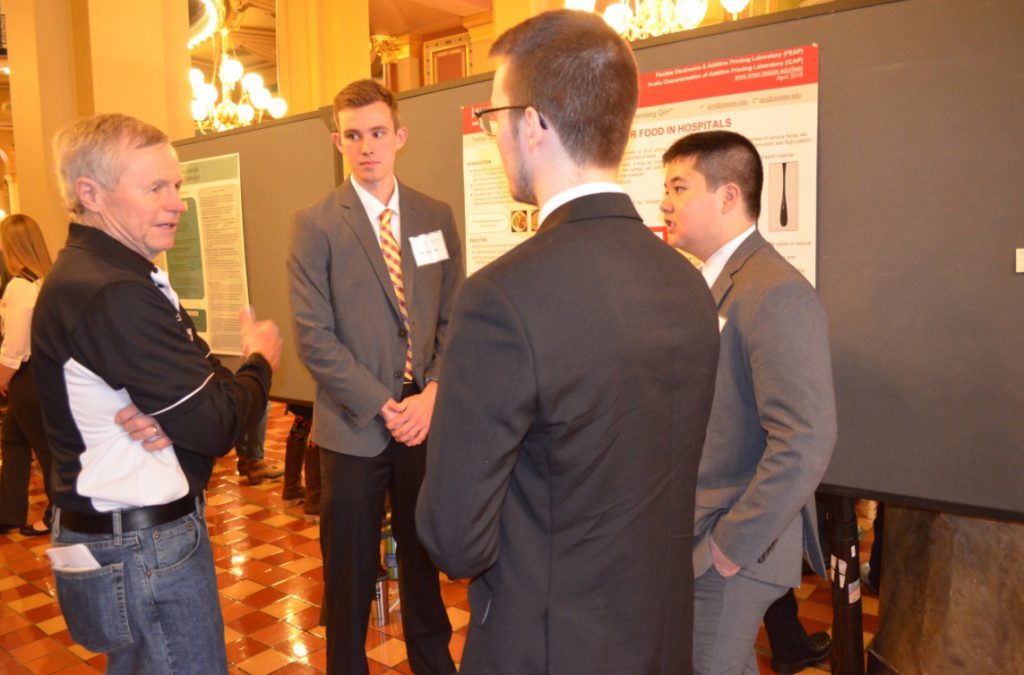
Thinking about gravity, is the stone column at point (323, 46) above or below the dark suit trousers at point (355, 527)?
above

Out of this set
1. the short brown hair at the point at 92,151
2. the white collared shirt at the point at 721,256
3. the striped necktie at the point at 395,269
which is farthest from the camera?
the striped necktie at the point at 395,269

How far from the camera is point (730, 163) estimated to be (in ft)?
5.67

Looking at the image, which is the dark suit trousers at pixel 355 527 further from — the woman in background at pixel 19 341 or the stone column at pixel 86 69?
the stone column at pixel 86 69

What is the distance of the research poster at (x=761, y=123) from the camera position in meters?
2.01

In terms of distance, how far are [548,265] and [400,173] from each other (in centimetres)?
225

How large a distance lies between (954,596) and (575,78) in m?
1.99

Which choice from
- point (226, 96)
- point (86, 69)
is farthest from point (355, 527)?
point (226, 96)

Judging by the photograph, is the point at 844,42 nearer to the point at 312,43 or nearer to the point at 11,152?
the point at 312,43

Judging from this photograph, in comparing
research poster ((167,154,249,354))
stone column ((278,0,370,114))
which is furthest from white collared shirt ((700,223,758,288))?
stone column ((278,0,370,114))

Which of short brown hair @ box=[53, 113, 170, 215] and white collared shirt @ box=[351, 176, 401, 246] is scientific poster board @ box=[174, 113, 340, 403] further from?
short brown hair @ box=[53, 113, 170, 215]

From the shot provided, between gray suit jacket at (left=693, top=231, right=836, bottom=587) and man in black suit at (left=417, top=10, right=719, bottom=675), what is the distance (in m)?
0.50

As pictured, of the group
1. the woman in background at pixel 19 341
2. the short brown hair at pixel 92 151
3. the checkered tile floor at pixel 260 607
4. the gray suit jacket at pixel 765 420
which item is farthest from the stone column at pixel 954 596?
the woman in background at pixel 19 341

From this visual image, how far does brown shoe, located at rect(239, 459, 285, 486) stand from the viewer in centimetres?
530

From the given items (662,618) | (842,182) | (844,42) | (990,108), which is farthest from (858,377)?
(662,618)
